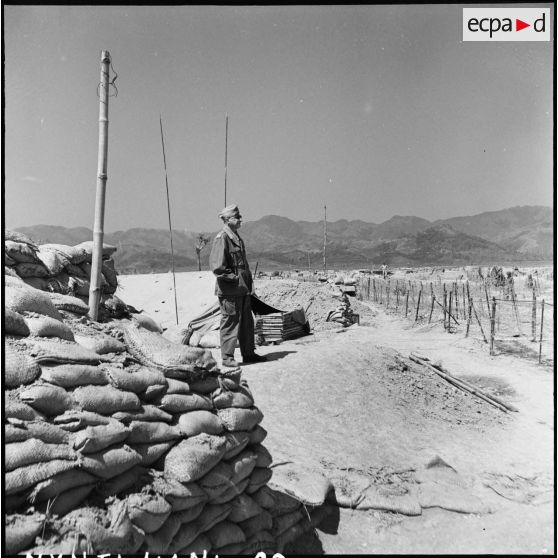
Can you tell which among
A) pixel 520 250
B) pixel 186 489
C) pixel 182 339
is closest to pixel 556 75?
pixel 186 489

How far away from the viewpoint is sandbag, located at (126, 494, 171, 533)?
2.07 meters

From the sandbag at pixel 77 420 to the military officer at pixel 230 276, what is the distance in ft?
11.5

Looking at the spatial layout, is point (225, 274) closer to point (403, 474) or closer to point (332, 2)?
point (403, 474)

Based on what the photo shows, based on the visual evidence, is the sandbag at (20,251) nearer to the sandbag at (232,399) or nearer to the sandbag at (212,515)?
the sandbag at (232,399)

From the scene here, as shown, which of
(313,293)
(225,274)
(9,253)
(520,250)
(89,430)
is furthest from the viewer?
(520,250)

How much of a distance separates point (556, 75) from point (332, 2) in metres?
1.40

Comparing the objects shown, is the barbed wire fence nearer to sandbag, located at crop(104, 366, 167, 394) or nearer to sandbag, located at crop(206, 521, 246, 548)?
sandbag, located at crop(206, 521, 246, 548)

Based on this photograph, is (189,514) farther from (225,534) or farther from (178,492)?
(225,534)

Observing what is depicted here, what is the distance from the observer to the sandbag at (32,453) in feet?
5.97

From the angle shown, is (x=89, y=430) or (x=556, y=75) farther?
(x=556, y=75)

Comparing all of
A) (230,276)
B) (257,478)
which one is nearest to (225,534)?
(257,478)

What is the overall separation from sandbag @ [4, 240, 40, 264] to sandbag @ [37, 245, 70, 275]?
9cm

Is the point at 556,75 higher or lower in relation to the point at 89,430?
higher

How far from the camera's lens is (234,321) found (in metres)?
5.91
